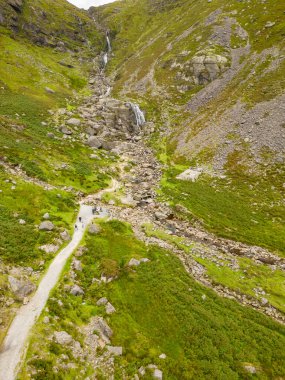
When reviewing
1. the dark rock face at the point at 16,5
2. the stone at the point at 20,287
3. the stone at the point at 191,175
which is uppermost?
the dark rock face at the point at 16,5

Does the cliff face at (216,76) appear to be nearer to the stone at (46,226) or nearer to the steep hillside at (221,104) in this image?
the steep hillside at (221,104)

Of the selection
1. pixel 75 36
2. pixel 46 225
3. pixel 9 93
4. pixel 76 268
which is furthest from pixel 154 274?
pixel 75 36

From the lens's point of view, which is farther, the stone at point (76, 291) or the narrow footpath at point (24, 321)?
the stone at point (76, 291)

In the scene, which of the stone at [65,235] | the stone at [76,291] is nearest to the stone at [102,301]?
the stone at [76,291]

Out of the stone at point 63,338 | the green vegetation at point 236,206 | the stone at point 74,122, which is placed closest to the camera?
the stone at point 63,338

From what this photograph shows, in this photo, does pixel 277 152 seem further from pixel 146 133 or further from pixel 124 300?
pixel 124 300

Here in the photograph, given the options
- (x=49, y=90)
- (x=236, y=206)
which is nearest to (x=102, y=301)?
(x=236, y=206)

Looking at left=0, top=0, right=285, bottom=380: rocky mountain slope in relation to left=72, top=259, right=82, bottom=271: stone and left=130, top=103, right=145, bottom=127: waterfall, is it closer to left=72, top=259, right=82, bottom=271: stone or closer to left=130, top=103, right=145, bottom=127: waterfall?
left=72, top=259, right=82, bottom=271: stone
